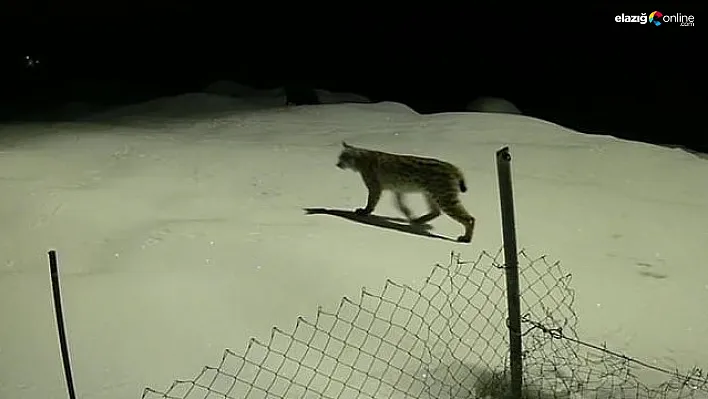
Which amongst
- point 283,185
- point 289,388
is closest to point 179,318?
point 289,388

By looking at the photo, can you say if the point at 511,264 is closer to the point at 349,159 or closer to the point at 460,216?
the point at 460,216

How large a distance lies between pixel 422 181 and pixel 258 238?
0.87 meters

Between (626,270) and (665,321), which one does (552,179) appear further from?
(665,321)

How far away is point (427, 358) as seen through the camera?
2.94 m

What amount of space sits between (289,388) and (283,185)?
91.8 inches

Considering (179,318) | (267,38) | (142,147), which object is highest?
(267,38)

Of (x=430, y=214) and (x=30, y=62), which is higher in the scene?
(x=30, y=62)

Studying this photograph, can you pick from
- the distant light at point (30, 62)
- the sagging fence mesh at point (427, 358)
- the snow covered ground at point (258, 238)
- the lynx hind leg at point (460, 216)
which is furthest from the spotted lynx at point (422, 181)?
the distant light at point (30, 62)

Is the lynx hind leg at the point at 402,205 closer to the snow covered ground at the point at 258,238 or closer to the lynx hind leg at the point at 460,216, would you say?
the snow covered ground at the point at 258,238

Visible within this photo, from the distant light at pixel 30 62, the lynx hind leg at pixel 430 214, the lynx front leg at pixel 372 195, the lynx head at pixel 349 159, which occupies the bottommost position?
the lynx hind leg at pixel 430 214

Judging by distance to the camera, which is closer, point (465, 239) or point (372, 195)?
point (465, 239)

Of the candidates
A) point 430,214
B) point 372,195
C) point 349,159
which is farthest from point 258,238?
point 430,214

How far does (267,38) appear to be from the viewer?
10.4 meters

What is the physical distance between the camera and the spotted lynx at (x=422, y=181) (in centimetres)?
404
